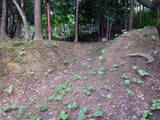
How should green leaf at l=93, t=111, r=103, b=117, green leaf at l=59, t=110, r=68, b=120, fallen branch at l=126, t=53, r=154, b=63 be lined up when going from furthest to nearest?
fallen branch at l=126, t=53, r=154, b=63 < green leaf at l=59, t=110, r=68, b=120 < green leaf at l=93, t=111, r=103, b=117

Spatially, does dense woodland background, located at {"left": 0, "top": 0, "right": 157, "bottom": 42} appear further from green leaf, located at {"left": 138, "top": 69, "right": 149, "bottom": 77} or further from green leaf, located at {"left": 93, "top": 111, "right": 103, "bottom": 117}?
green leaf, located at {"left": 93, "top": 111, "right": 103, "bottom": 117}

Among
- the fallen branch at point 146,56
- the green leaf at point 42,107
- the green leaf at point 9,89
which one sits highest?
the fallen branch at point 146,56

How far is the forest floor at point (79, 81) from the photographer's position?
3584mm

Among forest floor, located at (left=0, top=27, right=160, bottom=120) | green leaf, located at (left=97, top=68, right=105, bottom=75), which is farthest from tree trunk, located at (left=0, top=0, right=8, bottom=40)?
green leaf, located at (left=97, top=68, right=105, bottom=75)

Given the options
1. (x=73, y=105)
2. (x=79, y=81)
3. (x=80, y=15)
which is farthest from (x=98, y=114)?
(x=80, y=15)

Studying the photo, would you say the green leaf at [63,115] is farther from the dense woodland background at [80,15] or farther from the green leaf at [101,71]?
the dense woodland background at [80,15]

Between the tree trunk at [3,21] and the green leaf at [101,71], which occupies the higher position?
the tree trunk at [3,21]

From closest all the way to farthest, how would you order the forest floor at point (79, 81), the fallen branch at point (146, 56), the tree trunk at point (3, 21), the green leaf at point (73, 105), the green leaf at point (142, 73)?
the forest floor at point (79, 81)
the green leaf at point (73, 105)
the green leaf at point (142, 73)
the fallen branch at point (146, 56)
the tree trunk at point (3, 21)

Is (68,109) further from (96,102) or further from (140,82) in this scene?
(140,82)

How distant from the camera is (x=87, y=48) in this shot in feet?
24.4

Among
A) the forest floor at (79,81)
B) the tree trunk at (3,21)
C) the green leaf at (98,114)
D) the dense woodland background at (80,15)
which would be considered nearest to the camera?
the green leaf at (98,114)

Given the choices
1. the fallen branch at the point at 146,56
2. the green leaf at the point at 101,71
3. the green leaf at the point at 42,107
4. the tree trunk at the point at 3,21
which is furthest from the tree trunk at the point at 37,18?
the fallen branch at the point at 146,56

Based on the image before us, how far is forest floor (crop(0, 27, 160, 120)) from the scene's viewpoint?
141 inches

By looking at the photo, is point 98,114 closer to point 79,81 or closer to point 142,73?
point 79,81
